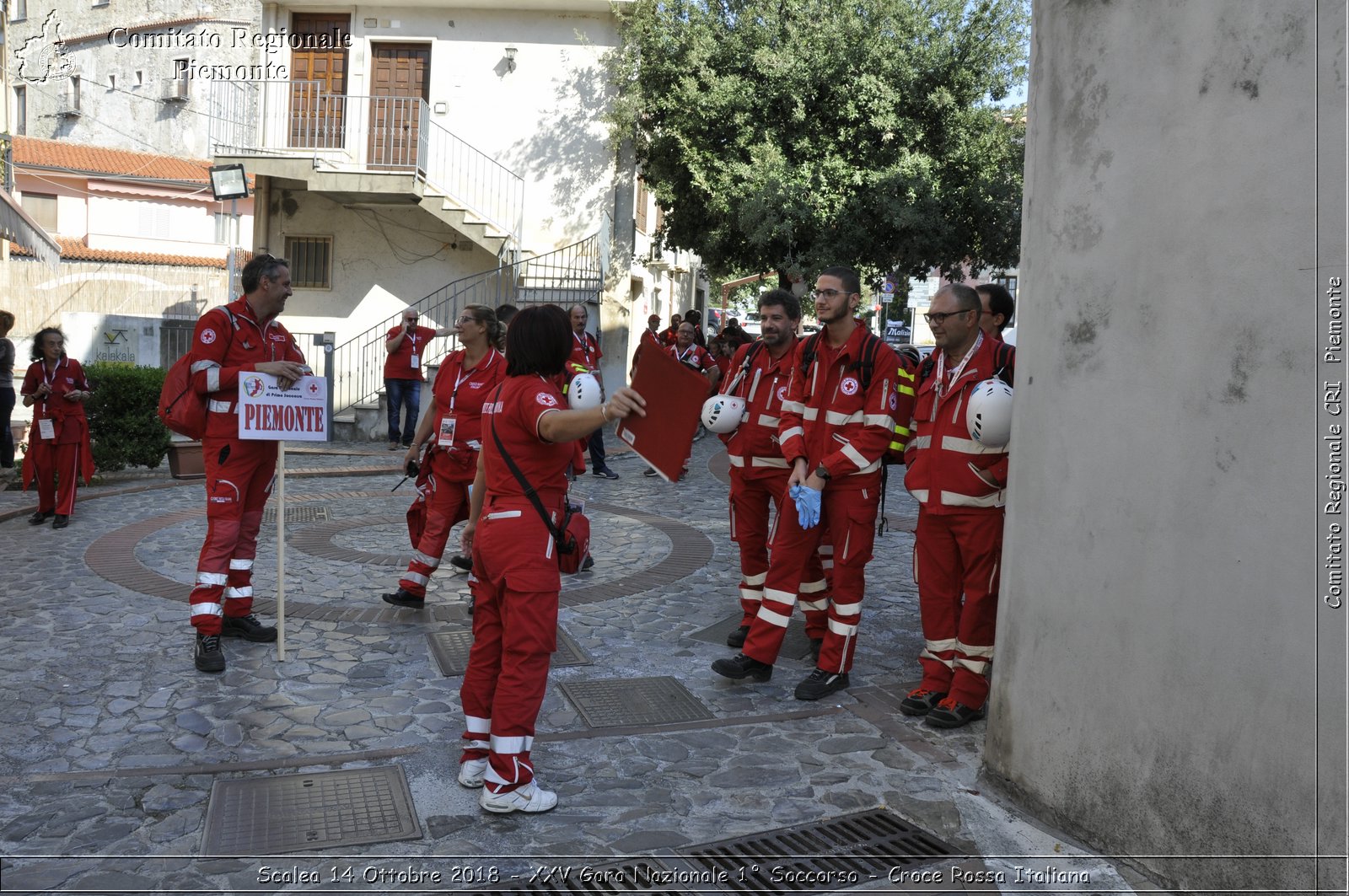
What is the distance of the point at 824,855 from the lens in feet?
12.5

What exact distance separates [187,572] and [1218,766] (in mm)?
7092

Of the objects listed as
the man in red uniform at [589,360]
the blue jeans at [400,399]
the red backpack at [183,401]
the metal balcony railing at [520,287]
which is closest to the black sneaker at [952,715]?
the red backpack at [183,401]

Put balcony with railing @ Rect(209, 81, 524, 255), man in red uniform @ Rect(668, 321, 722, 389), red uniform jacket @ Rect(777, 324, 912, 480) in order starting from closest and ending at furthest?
red uniform jacket @ Rect(777, 324, 912, 480)
man in red uniform @ Rect(668, 321, 722, 389)
balcony with railing @ Rect(209, 81, 524, 255)

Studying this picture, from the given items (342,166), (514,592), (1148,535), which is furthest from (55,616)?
(342,166)

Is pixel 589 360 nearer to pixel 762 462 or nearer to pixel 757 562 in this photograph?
pixel 757 562

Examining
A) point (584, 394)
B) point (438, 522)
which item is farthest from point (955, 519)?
point (438, 522)

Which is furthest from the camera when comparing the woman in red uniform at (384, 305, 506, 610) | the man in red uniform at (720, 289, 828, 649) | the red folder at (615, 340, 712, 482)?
the woman in red uniform at (384, 305, 506, 610)

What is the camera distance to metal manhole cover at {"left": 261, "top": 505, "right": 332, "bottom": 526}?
10.2 meters

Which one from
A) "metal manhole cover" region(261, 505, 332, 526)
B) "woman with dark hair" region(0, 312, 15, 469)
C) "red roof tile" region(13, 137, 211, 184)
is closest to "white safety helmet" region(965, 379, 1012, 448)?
"metal manhole cover" region(261, 505, 332, 526)

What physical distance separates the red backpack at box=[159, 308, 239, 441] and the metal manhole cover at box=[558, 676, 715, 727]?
250 centimetres

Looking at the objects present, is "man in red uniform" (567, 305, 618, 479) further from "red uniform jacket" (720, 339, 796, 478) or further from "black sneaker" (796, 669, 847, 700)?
"black sneaker" (796, 669, 847, 700)

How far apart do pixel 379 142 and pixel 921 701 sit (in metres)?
18.5

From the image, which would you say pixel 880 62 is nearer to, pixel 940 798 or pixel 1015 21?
pixel 1015 21

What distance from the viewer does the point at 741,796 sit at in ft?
13.9
